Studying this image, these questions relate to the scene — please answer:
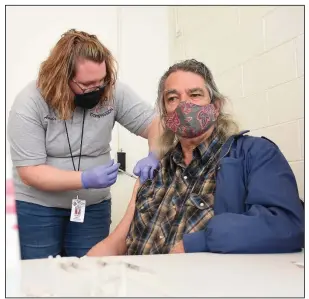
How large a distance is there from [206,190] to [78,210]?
0.72m

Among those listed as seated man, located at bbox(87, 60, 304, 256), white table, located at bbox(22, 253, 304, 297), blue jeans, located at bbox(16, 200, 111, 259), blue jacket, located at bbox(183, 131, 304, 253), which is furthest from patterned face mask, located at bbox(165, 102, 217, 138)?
blue jeans, located at bbox(16, 200, 111, 259)

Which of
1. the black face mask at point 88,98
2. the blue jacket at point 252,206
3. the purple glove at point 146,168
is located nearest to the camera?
the blue jacket at point 252,206

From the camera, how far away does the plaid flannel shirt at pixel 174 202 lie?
4.42 ft

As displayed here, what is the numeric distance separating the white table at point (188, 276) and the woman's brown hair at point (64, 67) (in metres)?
0.93

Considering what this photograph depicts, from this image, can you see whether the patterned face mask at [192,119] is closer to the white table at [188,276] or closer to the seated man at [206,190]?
the seated man at [206,190]

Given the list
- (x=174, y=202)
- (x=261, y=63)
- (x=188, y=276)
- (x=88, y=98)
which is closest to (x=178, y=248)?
(x=174, y=202)

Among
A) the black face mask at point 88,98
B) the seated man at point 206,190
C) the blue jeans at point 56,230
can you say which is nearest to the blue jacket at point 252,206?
the seated man at point 206,190

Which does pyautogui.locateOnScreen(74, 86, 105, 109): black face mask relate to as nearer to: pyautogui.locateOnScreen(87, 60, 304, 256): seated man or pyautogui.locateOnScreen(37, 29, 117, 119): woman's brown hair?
pyautogui.locateOnScreen(37, 29, 117, 119): woman's brown hair

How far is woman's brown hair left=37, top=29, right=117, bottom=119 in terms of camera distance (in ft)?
5.76

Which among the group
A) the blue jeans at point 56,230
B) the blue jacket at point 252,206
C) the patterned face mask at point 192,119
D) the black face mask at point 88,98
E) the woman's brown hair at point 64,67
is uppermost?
the woman's brown hair at point 64,67

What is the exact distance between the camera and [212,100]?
1.58m

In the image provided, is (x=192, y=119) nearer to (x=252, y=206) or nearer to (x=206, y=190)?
(x=206, y=190)

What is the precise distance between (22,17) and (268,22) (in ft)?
5.27

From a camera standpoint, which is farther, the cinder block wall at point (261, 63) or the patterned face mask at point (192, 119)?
the cinder block wall at point (261, 63)
